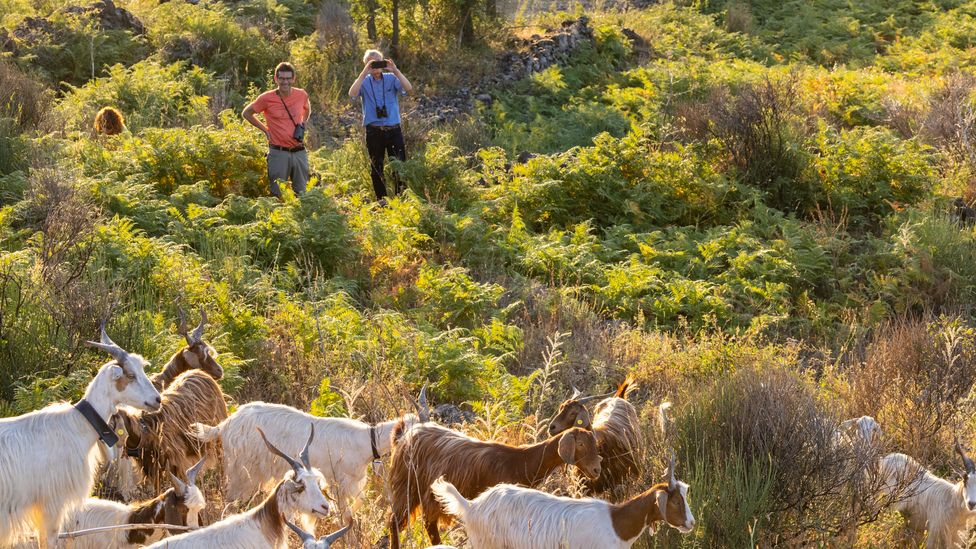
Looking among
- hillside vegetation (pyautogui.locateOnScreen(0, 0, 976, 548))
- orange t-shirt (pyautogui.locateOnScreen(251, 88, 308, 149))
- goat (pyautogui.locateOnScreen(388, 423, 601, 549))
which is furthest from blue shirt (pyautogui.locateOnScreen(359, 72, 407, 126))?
goat (pyautogui.locateOnScreen(388, 423, 601, 549))

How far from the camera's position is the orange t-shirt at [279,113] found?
11.0m

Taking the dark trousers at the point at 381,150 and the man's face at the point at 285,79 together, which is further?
the dark trousers at the point at 381,150

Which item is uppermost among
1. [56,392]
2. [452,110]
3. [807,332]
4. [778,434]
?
[452,110]

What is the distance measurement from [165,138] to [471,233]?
3.77m

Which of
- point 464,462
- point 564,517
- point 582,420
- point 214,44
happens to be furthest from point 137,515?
point 214,44

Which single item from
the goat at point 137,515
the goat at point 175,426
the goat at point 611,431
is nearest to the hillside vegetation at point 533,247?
the goat at point 611,431

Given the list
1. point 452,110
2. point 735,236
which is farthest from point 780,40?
point 735,236

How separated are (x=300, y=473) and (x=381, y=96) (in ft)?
25.2

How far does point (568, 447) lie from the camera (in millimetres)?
5297

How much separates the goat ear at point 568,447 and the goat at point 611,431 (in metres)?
0.39

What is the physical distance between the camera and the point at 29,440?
16.4 ft

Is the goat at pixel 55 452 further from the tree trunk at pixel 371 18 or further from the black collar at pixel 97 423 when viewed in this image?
the tree trunk at pixel 371 18

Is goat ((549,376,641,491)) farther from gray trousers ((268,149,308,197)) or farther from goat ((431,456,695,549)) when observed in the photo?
gray trousers ((268,149,308,197))

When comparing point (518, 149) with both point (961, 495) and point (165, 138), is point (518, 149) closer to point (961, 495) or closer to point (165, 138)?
point (165, 138)
